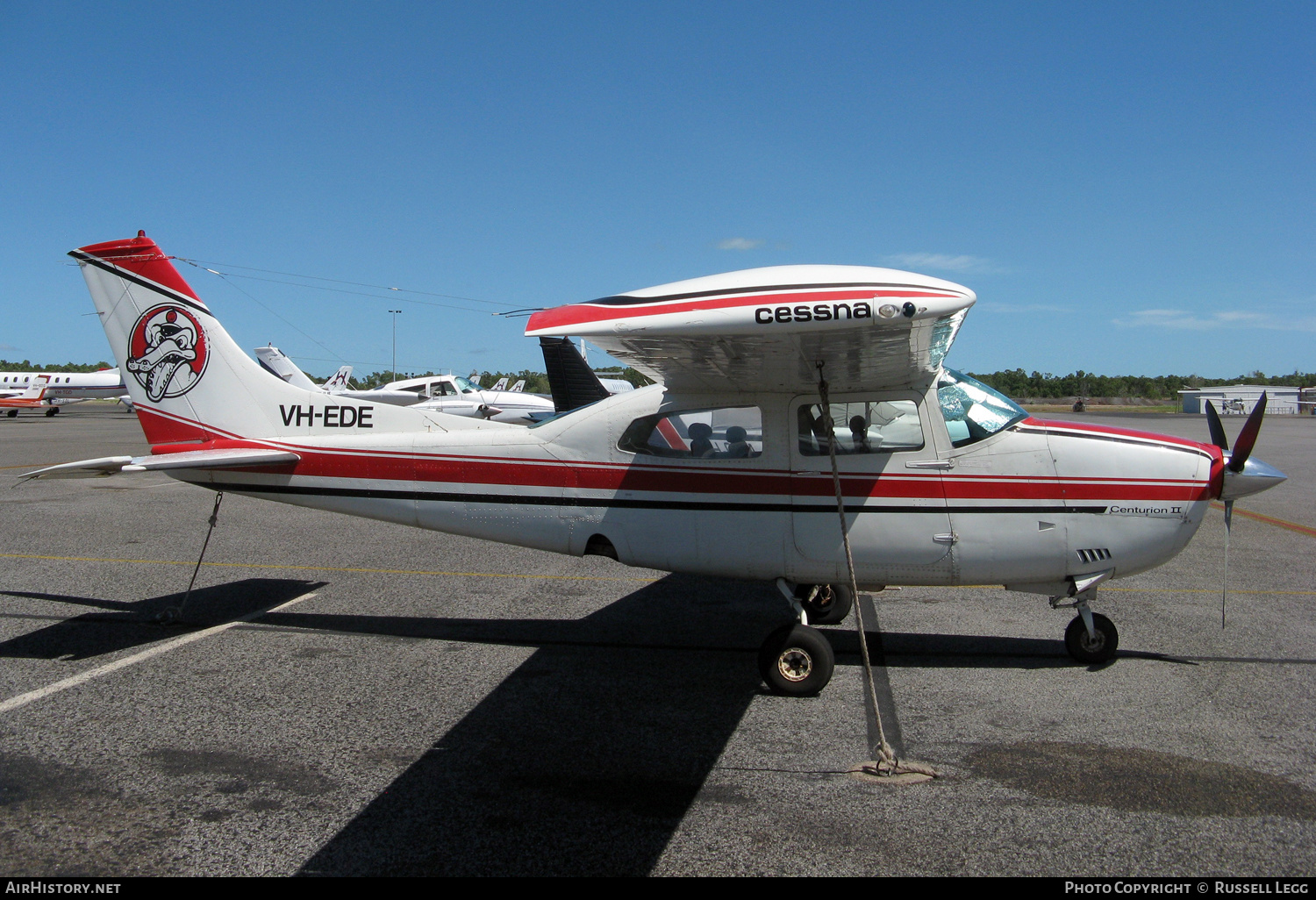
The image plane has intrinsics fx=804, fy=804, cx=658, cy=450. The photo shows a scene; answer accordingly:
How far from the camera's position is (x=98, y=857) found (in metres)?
3.24

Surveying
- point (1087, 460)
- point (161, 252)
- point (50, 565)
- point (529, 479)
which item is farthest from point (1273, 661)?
point (50, 565)

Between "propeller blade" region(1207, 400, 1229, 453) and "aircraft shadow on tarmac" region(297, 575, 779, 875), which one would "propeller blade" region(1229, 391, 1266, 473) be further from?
"aircraft shadow on tarmac" region(297, 575, 779, 875)

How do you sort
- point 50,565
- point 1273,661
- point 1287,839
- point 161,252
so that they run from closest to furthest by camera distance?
point 1287,839 < point 1273,661 < point 161,252 < point 50,565

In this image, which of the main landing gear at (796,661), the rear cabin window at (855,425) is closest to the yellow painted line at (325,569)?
the main landing gear at (796,661)

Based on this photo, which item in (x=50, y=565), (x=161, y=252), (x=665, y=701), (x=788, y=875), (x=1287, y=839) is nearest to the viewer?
(x=788, y=875)

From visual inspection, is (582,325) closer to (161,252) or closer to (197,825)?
(197,825)

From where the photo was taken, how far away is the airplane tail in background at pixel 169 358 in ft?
21.1

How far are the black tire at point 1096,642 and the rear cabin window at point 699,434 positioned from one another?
2.54 m

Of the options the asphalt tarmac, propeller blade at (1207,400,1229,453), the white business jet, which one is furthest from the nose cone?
the white business jet

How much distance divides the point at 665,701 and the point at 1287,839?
3.03 m

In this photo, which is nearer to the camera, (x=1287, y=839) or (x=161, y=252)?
(x=1287, y=839)

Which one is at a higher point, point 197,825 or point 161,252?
point 161,252

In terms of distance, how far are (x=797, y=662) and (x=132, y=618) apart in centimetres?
545

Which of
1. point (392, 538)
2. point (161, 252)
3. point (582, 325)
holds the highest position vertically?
point (161, 252)
